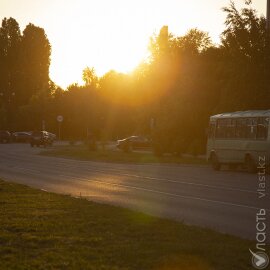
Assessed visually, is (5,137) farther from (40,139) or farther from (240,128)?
(240,128)

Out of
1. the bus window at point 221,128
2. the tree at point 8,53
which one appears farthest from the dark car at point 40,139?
the bus window at point 221,128

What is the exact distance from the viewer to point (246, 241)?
1215cm

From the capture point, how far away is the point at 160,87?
66.8 metres

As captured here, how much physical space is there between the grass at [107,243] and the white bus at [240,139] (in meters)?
21.1

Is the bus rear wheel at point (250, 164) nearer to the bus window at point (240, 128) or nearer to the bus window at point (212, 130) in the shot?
the bus window at point (240, 128)

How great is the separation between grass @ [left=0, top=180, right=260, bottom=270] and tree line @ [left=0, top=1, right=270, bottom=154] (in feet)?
101

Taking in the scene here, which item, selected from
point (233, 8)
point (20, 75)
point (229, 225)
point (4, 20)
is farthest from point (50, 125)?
point (229, 225)

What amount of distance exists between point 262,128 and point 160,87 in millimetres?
30270

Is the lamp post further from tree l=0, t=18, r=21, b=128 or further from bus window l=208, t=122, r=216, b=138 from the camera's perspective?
bus window l=208, t=122, r=216, b=138

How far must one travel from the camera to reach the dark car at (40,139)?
85.1 meters

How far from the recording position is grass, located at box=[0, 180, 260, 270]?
984 cm

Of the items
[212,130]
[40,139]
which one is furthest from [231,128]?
[40,139]

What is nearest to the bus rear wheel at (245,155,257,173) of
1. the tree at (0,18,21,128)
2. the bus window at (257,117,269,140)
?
the bus window at (257,117,269,140)

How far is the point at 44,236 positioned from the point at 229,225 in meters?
4.29
